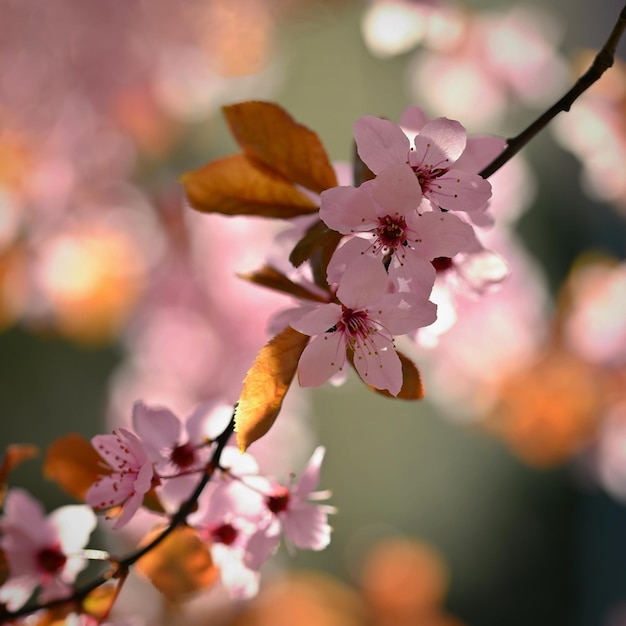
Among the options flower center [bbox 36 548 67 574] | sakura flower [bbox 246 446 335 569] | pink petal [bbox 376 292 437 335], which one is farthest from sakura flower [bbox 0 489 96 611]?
pink petal [bbox 376 292 437 335]

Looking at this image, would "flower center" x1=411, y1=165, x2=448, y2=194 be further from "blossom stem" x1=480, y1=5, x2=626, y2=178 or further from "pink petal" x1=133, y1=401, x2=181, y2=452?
"pink petal" x1=133, y1=401, x2=181, y2=452

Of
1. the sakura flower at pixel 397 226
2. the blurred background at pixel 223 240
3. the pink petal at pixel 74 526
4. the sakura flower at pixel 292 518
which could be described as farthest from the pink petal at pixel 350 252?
the blurred background at pixel 223 240

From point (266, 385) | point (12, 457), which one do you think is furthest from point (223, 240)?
point (266, 385)

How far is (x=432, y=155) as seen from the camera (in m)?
0.30

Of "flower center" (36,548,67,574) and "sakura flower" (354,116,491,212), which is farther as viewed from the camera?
"flower center" (36,548,67,574)

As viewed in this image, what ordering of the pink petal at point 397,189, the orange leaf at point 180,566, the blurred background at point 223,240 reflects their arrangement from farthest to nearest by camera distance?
1. the blurred background at point 223,240
2. the orange leaf at point 180,566
3. the pink petal at point 397,189

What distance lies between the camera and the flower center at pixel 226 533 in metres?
0.37

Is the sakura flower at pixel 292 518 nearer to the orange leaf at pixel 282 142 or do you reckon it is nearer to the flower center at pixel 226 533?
the flower center at pixel 226 533

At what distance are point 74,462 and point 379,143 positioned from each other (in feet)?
0.79

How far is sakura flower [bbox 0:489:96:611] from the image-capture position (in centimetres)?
41

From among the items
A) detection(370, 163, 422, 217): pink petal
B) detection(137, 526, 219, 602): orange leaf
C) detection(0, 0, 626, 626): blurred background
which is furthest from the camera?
detection(0, 0, 626, 626): blurred background

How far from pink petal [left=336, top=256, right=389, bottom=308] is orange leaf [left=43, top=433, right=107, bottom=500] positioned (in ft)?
0.62

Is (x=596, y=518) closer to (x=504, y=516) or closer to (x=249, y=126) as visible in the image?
(x=504, y=516)

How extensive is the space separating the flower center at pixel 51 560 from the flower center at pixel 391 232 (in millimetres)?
258
